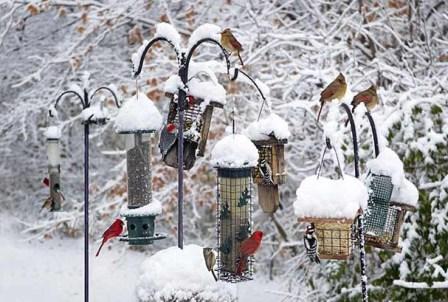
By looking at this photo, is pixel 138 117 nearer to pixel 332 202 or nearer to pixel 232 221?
pixel 232 221

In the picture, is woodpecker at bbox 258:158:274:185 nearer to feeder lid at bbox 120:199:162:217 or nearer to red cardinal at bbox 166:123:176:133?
red cardinal at bbox 166:123:176:133

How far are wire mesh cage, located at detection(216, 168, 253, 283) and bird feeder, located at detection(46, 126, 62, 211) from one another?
7.51 ft

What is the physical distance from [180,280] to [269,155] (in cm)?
90

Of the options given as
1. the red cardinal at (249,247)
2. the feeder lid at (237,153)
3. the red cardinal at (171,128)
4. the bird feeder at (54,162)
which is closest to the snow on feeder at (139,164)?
the red cardinal at (171,128)

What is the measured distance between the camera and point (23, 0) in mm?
8062

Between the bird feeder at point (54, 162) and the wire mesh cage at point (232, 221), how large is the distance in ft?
7.51

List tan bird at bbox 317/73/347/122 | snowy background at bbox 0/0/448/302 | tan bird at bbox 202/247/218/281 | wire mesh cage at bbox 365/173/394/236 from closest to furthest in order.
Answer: tan bird at bbox 317/73/347/122 < tan bird at bbox 202/247/218/281 < wire mesh cage at bbox 365/173/394/236 < snowy background at bbox 0/0/448/302

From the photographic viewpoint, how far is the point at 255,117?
24.8ft

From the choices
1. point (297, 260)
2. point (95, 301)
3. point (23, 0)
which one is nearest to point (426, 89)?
point (297, 260)

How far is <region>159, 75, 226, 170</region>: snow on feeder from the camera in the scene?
3.56 m

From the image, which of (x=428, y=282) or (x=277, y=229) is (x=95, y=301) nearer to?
(x=277, y=229)

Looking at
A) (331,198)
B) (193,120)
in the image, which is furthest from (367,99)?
(193,120)

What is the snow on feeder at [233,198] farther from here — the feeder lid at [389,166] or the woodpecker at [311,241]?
the feeder lid at [389,166]

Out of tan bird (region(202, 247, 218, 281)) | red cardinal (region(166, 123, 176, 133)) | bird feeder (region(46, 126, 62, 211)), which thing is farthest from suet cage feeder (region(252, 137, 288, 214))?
bird feeder (region(46, 126, 62, 211))
